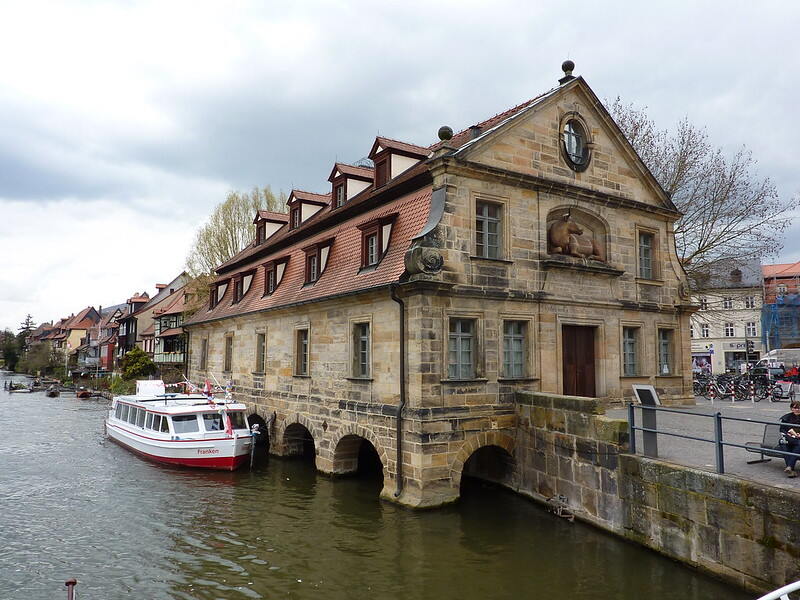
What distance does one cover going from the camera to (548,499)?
1275 centimetres

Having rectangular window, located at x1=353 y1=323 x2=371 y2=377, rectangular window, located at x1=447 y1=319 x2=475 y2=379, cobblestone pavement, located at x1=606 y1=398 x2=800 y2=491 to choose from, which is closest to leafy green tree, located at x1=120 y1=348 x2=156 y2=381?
rectangular window, located at x1=353 y1=323 x2=371 y2=377

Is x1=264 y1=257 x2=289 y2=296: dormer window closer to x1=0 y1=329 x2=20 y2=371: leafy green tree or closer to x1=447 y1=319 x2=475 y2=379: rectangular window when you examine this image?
x1=447 y1=319 x2=475 y2=379: rectangular window

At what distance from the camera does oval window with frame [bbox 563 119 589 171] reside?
53.5 feet

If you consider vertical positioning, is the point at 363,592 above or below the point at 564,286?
below

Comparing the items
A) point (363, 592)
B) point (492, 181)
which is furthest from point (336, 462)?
point (492, 181)

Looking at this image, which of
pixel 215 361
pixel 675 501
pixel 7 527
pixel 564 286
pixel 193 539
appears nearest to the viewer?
pixel 675 501

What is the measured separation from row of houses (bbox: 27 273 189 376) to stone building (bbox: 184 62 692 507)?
25630 millimetres

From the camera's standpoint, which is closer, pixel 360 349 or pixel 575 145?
pixel 360 349

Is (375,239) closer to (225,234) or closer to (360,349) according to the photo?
(360,349)

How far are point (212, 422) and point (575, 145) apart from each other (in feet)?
47.7

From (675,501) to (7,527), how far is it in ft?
45.0

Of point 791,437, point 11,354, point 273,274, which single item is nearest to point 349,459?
point 273,274

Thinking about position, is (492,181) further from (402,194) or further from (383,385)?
(383,385)

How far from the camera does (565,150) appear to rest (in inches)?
Answer: 635
